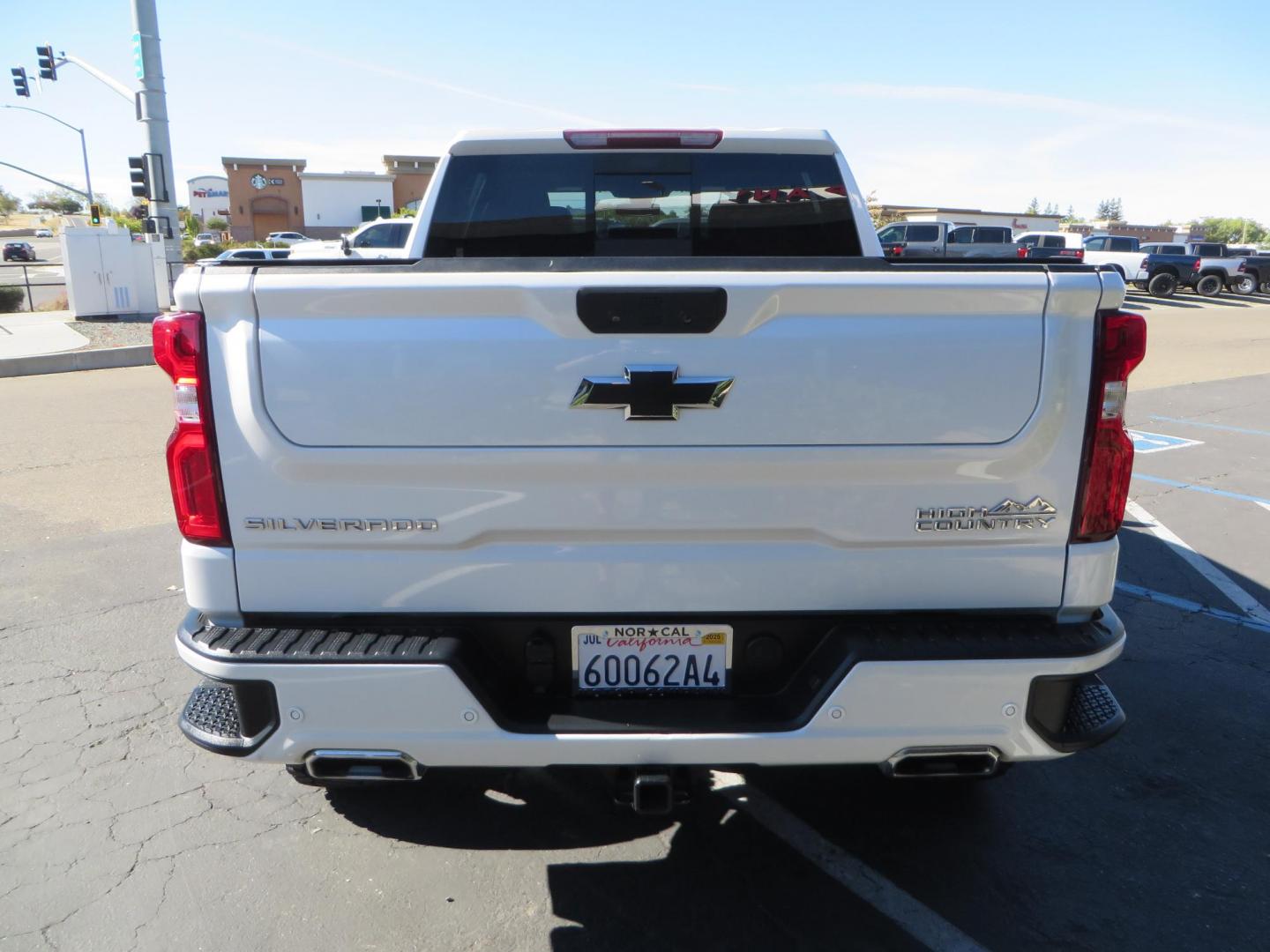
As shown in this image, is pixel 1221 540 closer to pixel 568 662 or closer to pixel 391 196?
pixel 568 662

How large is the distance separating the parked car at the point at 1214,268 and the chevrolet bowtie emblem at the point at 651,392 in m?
41.1

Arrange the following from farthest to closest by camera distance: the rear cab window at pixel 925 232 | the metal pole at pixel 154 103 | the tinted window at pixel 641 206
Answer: the rear cab window at pixel 925 232, the metal pole at pixel 154 103, the tinted window at pixel 641 206

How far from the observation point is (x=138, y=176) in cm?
1767

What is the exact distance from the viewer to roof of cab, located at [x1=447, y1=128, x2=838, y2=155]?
3.91m

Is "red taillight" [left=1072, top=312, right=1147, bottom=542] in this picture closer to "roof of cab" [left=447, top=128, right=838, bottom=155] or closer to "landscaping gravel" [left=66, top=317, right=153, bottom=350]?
"roof of cab" [left=447, top=128, right=838, bottom=155]

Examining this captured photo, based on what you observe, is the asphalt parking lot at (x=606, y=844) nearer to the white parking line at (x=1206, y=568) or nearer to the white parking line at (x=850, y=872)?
the white parking line at (x=850, y=872)

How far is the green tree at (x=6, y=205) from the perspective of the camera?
123744mm

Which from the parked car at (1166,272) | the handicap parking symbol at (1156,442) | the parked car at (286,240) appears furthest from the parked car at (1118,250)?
the parked car at (286,240)

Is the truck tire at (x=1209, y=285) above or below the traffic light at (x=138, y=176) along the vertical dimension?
below

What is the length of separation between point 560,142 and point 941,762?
2.71m

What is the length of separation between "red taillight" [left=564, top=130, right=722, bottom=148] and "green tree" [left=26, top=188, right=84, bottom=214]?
445 ft

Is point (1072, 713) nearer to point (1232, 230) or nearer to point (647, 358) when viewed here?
point (647, 358)

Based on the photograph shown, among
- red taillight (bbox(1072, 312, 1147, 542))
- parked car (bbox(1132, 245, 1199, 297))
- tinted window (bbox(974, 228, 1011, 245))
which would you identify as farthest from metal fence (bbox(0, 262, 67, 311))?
parked car (bbox(1132, 245, 1199, 297))

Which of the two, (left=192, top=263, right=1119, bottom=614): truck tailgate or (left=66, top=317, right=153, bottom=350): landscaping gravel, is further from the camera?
→ (left=66, top=317, right=153, bottom=350): landscaping gravel
